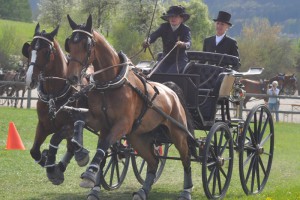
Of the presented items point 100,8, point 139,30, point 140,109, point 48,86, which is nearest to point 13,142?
point 48,86

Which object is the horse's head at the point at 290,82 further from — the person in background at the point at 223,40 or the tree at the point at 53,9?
the person in background at the point at 223,40

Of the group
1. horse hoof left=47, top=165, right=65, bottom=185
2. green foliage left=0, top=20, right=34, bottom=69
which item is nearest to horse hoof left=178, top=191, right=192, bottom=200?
horse hoof left=47, top=165, right=65, bottom=185

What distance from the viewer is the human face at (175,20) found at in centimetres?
985

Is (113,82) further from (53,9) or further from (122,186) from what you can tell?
(53,9)

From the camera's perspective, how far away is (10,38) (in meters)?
66.0

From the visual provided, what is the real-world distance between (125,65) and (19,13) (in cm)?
11940

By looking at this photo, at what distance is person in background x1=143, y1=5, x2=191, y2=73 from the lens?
9836mm

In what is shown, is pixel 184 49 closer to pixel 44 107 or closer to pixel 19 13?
pixel 44 107

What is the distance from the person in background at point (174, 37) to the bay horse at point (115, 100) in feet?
3.17

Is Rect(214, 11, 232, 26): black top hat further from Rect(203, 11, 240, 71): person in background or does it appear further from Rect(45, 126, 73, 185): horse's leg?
Rect(45, 126, 73, 185): horse's leg

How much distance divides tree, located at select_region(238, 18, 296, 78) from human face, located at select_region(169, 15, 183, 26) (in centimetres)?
5155

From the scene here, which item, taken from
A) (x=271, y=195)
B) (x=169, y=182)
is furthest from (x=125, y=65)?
(x=169, y=182)

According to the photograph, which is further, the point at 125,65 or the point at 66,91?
the point at 66,91

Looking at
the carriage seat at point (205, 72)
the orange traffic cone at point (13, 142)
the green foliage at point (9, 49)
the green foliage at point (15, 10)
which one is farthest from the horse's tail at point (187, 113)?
the green foliage at point (15, 10)
